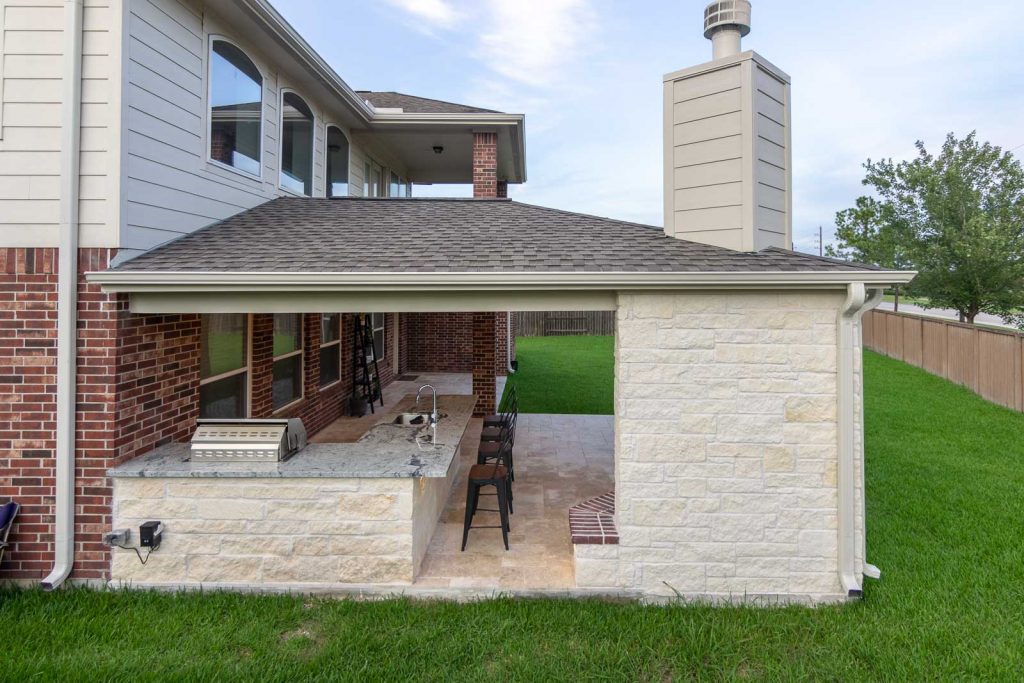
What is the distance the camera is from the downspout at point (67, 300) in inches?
155

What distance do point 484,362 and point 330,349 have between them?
254cm

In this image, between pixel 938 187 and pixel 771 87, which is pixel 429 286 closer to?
pixel 771 87

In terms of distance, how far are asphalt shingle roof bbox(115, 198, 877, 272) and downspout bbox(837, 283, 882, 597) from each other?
439 mm

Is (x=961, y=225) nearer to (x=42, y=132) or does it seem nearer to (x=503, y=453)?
(x=503, y=453)

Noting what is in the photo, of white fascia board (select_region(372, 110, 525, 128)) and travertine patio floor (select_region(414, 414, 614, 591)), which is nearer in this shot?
travertine patio floor (select_region(414, 414, 614, 591))

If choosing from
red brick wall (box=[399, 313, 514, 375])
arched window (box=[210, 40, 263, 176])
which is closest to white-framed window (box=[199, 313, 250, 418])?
arched window (box=[210, 40, 263, 176])

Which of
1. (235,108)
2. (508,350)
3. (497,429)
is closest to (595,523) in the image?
(497,429)

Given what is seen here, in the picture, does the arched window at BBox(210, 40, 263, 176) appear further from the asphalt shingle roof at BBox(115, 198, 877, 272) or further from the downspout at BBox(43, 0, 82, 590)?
the downspout at BBox(43, 0, 82, 590)

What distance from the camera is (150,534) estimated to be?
13.2ft

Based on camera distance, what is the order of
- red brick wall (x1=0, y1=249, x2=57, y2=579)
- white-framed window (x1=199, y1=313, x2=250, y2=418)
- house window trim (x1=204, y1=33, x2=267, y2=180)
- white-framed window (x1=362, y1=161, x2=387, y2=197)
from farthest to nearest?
white-framed window (x1=362, y1=161, x2=387, y2=197) < white-framed window (x1=199, y1=313, x2=250, y2=418) < house window trim (x1=204, y1=33, x2=267, y2=180) < red brick wall (x1=0, y1=249, x2=57, y2=579)

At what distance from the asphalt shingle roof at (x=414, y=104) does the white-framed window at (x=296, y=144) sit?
263 cm

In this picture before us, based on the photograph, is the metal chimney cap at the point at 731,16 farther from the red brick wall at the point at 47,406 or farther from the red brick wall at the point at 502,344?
the red brick wall at the point at 502,344

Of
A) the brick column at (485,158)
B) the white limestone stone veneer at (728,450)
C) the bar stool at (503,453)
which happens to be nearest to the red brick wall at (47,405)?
the bar stool at (503,453)

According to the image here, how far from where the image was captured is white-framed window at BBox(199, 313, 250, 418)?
5375 millimetres
